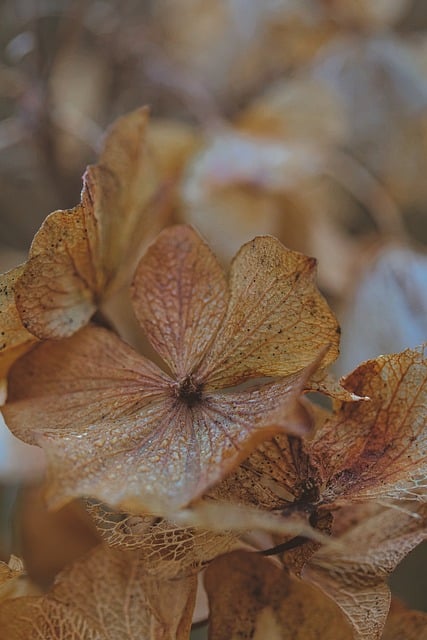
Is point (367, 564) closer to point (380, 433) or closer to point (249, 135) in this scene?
point (380, 433)

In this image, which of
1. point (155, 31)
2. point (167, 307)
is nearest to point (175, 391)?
point (167, 307)

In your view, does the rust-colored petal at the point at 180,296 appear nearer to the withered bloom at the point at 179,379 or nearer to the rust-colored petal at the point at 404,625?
the withered bloom at the point at 179,379

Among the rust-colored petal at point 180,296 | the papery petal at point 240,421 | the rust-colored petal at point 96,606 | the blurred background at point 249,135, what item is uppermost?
the blurred background at point 249,135

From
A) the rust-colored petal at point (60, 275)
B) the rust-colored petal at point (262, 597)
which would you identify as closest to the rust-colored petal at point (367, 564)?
the rust-colored petal at point (262, 597)

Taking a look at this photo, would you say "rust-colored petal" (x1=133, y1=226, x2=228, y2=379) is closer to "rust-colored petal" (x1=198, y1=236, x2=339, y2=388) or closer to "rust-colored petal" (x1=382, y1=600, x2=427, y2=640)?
"rust-colored petal" (x1=198, y1=236, x2=339, y2=388)

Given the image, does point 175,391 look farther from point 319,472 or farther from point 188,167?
point 188,167

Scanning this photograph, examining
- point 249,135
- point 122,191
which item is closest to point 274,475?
point 122,191

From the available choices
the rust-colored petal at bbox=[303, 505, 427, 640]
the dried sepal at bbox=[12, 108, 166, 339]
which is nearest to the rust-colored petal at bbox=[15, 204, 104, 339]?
the dried sepal at bbox=[12, 108, 166, 339]
